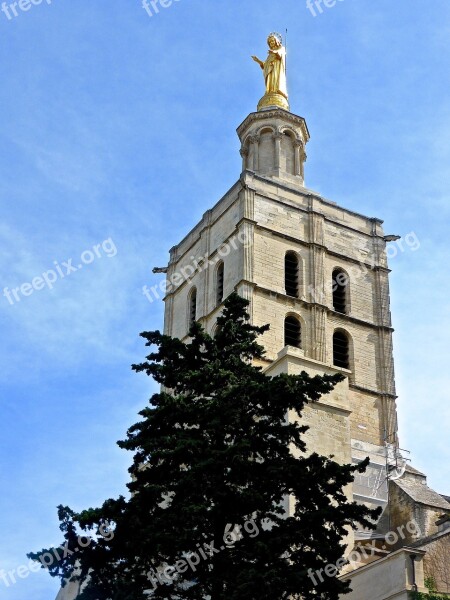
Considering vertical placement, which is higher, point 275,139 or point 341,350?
point 275,139

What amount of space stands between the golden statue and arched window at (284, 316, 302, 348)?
42.9 feet

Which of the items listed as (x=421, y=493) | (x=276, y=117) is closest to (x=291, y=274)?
(x=276, y=117)

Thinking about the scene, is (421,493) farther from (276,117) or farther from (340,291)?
(276,117)

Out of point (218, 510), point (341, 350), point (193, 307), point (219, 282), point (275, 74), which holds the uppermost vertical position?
point (275, 74)

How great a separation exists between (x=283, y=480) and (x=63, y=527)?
3927 mm

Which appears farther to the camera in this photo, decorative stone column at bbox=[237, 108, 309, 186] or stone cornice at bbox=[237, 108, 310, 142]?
stone cornice at bbox=[237, 108, 310, 142]

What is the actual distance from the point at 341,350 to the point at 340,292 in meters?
2.79

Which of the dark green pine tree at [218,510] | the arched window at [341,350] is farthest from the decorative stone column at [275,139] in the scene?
the dark green pine tree at [218,510]

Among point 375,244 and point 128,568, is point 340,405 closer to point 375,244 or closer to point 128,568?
point 128,568

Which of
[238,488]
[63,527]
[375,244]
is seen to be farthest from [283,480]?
[375,244]

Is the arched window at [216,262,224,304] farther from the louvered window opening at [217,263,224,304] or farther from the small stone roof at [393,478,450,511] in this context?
the small stone roof at [393,478,450,511]

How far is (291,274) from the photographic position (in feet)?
127

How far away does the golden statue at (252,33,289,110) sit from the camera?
151 feet

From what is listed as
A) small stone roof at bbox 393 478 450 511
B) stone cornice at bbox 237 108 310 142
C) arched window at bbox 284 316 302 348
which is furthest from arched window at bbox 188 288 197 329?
small stone roof at bbox 393 478 450 511
